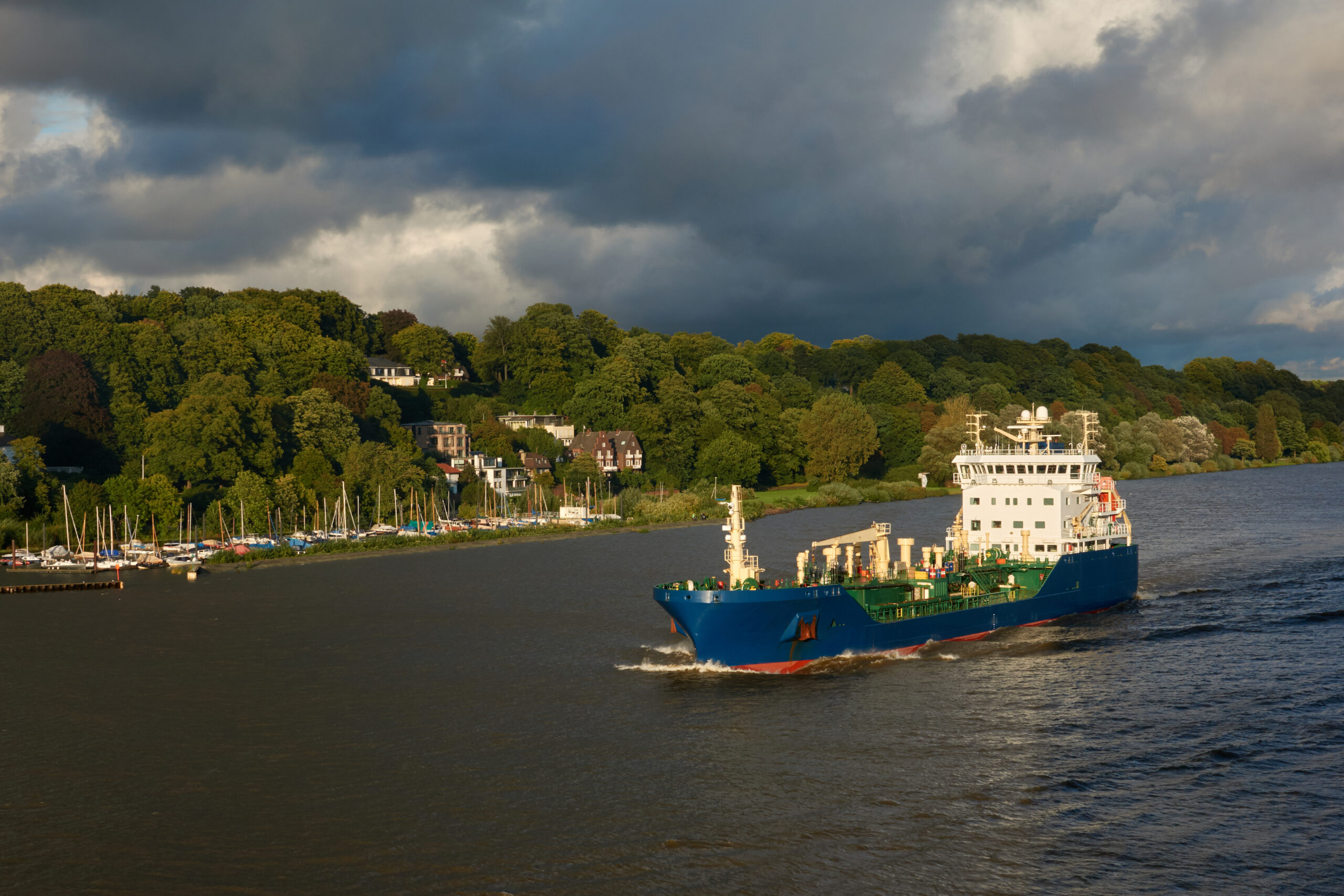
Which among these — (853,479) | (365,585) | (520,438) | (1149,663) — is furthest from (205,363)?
(1149,663)

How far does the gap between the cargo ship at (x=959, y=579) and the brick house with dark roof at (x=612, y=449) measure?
86689 millimetres

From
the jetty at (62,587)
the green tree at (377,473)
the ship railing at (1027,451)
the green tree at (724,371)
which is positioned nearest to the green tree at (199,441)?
the green tree at (377,473)

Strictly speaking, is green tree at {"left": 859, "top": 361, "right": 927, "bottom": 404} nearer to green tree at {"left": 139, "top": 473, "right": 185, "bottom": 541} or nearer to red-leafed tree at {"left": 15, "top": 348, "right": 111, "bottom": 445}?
green tree at {"left": 139, "top": 473, "right": 185, "bottom": 541}

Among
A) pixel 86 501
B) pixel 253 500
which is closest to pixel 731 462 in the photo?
pixel 253 500

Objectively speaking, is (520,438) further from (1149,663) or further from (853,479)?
(1149,663)

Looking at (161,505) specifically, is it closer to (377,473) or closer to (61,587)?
(377,473)

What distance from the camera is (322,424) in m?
116

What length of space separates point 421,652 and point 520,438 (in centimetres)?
9849

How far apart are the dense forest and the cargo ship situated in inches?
2591

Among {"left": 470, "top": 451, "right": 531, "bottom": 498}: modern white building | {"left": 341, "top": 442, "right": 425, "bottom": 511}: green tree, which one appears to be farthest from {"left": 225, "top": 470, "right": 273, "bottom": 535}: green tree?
{"left": 470, "top": 451, "right": 531, "bottom": 498}: modern white building

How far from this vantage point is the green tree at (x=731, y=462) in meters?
140

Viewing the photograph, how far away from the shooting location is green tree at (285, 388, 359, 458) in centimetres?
11312

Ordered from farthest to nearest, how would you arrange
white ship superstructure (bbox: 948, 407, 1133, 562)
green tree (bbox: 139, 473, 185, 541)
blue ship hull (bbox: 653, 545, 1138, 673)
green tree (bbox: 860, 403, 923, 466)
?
green tree (bbox: 860, 403, 923, 466) < green tree (bbox: 139, 473, 185, 541) < white ship superstructure (bbox: 948, 407, 1133, 562) < blue ship hull (bbox: 653, 545, 1138, 673)

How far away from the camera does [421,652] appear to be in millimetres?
47188
